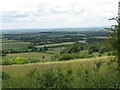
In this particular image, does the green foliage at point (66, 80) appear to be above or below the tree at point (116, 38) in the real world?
below

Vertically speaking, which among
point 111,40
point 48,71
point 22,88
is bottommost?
point 22,88

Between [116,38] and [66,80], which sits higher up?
[116,38]

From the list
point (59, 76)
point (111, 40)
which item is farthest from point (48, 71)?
point (111, 40)

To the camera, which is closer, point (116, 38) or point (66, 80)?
point (66, 80)

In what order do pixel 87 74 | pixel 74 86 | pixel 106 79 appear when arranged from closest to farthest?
pixel 74 86
pixel 106 79
pixel 87 74

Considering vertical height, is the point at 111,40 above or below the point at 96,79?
above

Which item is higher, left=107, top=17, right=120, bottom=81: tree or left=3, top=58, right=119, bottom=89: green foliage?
left=107, top=17, right=120, bottom=81: tree

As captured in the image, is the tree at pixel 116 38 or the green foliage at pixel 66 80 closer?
the green foliage at pixel 66 80

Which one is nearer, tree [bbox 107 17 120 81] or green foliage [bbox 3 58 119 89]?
green foliage [bbox 3 58 119 89]

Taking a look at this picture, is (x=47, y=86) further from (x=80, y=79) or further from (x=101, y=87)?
(x=101, y=87)

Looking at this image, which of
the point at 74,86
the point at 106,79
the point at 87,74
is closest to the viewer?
the point at 74,86

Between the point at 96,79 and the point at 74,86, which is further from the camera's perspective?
the point at 96,79
